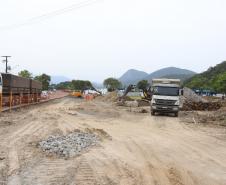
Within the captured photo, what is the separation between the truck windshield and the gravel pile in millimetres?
19907

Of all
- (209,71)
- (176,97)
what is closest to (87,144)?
(176,97)

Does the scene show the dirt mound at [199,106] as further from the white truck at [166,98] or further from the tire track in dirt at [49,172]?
the tire track in dirt at [49,172]

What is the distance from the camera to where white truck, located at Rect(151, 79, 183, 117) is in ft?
122

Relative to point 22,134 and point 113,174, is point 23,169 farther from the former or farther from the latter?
point 22,134

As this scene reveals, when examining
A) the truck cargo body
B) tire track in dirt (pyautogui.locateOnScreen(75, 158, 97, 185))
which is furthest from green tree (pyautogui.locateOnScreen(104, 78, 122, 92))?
tire track in dirt (pyautogui.locateOnScreen(75, 158, 97, 185))

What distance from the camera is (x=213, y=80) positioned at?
163 meters

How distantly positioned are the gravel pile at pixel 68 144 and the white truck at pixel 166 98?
19.7m

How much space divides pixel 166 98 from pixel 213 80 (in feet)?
424

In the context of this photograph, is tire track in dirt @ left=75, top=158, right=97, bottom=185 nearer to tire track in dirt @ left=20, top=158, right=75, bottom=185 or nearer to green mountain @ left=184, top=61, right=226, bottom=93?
tire track in dirt @ left=20, top=158, right=75, bottom=185

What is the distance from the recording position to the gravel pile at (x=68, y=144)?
44.9 feet

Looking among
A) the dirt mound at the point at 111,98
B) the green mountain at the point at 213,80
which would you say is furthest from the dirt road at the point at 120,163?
the green mountain at the point at 213,80

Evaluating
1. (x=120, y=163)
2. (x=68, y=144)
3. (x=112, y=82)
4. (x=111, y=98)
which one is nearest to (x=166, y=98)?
(x=68, y=144)

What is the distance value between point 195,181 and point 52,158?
13.8 ft

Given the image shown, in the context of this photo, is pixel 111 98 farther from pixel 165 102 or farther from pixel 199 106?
pixel 165 102
